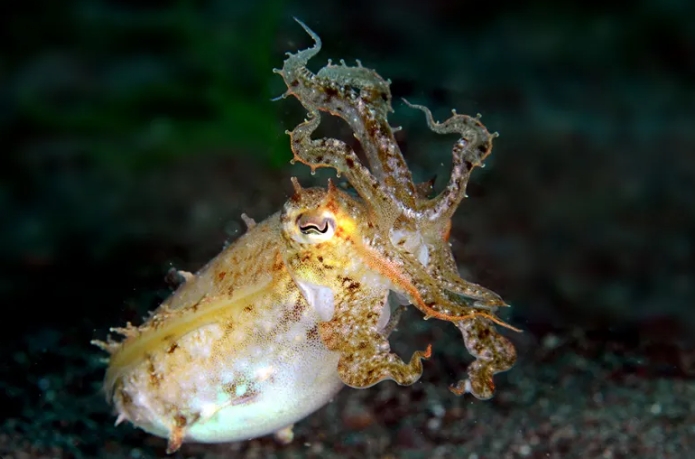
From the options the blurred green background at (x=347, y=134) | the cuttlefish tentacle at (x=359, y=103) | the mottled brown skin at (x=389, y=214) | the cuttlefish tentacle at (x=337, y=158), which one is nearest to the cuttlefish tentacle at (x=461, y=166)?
the mottled brown skin at (x=389, y=214)

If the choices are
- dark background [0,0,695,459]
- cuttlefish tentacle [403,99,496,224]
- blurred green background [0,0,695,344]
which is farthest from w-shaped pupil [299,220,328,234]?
dark background [0,0,695,459]

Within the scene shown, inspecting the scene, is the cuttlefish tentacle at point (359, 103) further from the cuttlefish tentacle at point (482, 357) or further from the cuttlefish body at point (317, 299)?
the cuttlefish tentacle at point (482, 357)

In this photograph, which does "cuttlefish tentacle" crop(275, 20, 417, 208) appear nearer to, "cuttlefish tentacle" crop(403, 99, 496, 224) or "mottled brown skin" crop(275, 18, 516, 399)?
"mottled brown skin" crop(275, 18, 516, 399)

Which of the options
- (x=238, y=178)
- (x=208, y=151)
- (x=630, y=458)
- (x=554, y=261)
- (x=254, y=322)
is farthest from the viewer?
(x=208, y=151)

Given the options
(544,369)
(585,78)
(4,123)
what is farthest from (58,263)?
(585,78)

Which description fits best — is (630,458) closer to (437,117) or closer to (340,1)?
(437,117)

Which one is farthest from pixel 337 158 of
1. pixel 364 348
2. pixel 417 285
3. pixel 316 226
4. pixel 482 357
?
pixel 482 357
